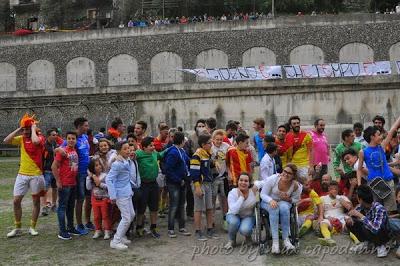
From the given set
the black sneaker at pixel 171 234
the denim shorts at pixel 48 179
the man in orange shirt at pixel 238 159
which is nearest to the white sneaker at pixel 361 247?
the man in orange shirt at pixel 238 159

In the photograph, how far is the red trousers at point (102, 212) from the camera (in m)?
8.76

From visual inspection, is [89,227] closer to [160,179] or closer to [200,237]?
[160,179]

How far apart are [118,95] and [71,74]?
20.7ft

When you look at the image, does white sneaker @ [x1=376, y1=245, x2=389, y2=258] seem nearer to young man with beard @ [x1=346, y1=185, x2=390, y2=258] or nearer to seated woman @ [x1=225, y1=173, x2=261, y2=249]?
young man with beard @ [x1=346, y1=185, x2=390, y2=258]

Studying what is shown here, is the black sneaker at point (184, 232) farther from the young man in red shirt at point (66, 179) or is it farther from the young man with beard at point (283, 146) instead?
the young man with beard at point (283, 146)

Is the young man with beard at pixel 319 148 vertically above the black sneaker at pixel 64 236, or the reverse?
the young man with beard at pixel 319 148

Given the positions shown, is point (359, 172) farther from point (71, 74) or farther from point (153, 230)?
point (71, 74)

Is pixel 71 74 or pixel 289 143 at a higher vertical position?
pixel 71 74

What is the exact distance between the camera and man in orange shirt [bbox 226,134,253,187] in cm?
884

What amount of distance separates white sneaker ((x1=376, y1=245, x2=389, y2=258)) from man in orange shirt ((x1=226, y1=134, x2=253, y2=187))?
2447 millimetres

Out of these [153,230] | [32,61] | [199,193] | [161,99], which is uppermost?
[32,61]

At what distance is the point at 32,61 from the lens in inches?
1366

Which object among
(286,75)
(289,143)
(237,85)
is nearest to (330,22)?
(286,75)

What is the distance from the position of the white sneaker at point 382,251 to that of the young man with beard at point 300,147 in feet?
8.04
